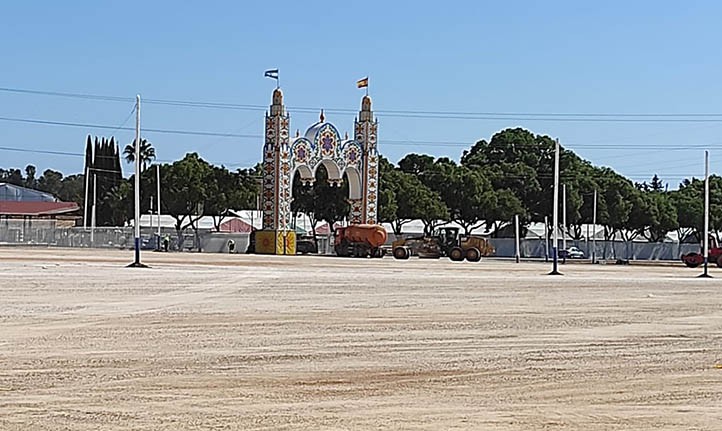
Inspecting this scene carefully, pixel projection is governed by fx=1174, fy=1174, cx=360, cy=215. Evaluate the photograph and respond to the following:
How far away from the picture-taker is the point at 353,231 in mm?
83750

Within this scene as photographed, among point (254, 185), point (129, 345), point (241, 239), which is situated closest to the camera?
point (129, 345)

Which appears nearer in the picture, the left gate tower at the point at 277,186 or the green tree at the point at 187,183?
the left gate tower at the point at 277,186

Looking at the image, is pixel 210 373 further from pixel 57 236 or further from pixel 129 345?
pixel 57 236

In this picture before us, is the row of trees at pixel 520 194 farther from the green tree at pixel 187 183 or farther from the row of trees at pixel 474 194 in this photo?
the green tree at pixel 187 183

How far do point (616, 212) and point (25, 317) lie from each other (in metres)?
104

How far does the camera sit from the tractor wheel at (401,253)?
81.0 metres

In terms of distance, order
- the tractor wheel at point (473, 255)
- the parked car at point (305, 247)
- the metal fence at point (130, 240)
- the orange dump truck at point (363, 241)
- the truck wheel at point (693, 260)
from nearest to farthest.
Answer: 1. the truck wheel at point (693, 260)
2. the tractor wheel at point (473, 255)
3. the orange dump truck at point (363, 241)
4. the parked car at point (305, 247)
5. the metal fence at point (130, 240)

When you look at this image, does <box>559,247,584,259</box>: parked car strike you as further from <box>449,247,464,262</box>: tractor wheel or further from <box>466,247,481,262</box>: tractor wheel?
<box>449,247,464,262</box>: tractor wheel

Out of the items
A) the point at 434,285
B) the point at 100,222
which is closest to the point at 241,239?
the point at 100,222

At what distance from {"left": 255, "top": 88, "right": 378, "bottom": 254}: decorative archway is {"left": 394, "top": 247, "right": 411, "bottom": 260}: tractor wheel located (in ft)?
26.3

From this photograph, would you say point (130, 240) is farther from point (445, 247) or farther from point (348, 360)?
point (348, 360)

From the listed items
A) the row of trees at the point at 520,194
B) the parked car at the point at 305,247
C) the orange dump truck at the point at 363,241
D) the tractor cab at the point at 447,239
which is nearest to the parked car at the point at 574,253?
the row of trees at the point at 520,194

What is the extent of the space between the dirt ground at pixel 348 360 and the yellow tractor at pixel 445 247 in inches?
1817

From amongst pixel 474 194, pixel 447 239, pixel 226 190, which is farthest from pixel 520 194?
pixel 447 239
